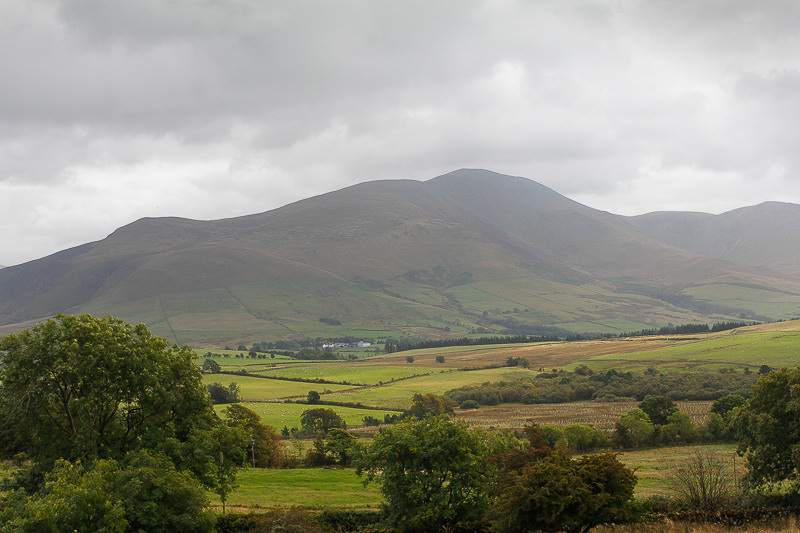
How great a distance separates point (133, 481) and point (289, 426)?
2916 inches

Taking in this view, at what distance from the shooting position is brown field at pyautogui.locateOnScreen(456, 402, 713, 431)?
3826 inches

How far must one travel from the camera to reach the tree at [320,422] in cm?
9688

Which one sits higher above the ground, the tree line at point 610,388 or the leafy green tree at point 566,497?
the leafy green tree at point 566,497

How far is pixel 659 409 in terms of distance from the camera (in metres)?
85.2

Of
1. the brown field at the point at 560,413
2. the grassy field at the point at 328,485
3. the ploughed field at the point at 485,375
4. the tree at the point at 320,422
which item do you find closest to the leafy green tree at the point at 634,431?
the grassy field at the point at 328,485

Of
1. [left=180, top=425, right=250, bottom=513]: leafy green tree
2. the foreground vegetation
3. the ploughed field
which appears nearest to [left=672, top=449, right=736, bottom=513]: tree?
the foreground vegetation

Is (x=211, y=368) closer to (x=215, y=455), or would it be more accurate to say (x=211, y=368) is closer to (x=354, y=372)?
(x=354, y=372)

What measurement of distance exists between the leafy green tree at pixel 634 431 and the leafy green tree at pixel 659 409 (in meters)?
5.34

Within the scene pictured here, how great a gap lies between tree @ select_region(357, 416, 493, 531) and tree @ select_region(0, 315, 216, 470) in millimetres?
13183

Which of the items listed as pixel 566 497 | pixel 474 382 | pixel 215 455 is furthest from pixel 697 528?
pixel 474 382

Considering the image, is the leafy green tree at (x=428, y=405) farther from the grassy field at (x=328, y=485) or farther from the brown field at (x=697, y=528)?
the brown field at (x=697, y=528)

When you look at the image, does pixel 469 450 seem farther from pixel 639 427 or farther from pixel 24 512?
pixel 639 427

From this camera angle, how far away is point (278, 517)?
35656 millimetres

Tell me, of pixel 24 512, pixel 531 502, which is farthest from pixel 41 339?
pixel 531 502
